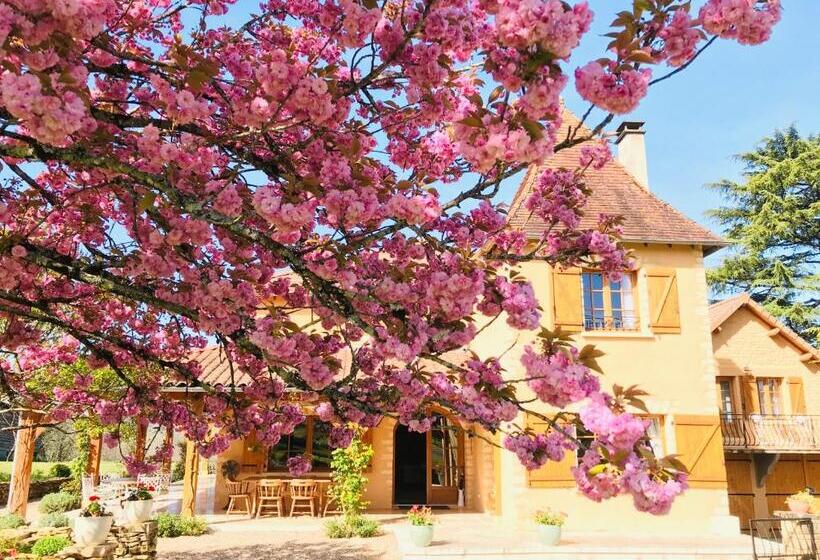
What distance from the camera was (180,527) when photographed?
430 inches

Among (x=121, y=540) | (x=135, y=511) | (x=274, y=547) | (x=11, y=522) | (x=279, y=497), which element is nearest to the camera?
(x=121, y=540)

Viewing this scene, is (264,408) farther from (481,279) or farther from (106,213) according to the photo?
(481,279)

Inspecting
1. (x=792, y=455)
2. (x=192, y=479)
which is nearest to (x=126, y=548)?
(x=192, y=479)

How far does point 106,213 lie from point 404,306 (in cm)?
266

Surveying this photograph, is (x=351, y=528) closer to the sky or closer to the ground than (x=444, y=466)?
closer to the ground

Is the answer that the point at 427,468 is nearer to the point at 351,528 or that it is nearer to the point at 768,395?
the point at 351,528

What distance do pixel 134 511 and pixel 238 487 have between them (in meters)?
4.54

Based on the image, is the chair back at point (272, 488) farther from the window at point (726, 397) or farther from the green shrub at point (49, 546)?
the window at point (726, 397)

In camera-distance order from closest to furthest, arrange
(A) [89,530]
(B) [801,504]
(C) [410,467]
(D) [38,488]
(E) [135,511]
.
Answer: (A) [89,530] → (E) [135,511] → (B) [801,504] → (C) [410,467] → (D) [38,488]

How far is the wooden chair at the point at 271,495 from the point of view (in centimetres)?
1272

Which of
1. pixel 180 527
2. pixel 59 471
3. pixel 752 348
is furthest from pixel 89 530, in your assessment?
pixel 59 471

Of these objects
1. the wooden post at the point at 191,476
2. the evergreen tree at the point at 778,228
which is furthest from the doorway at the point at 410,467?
the evergreen tree at the point at 778,228

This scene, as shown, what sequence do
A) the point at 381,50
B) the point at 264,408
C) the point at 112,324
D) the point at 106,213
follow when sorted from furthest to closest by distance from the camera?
the point at 112,324 → the point at 264,408 → the point at 106,213 → the point at 381,50

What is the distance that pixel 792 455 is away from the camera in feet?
46.3
